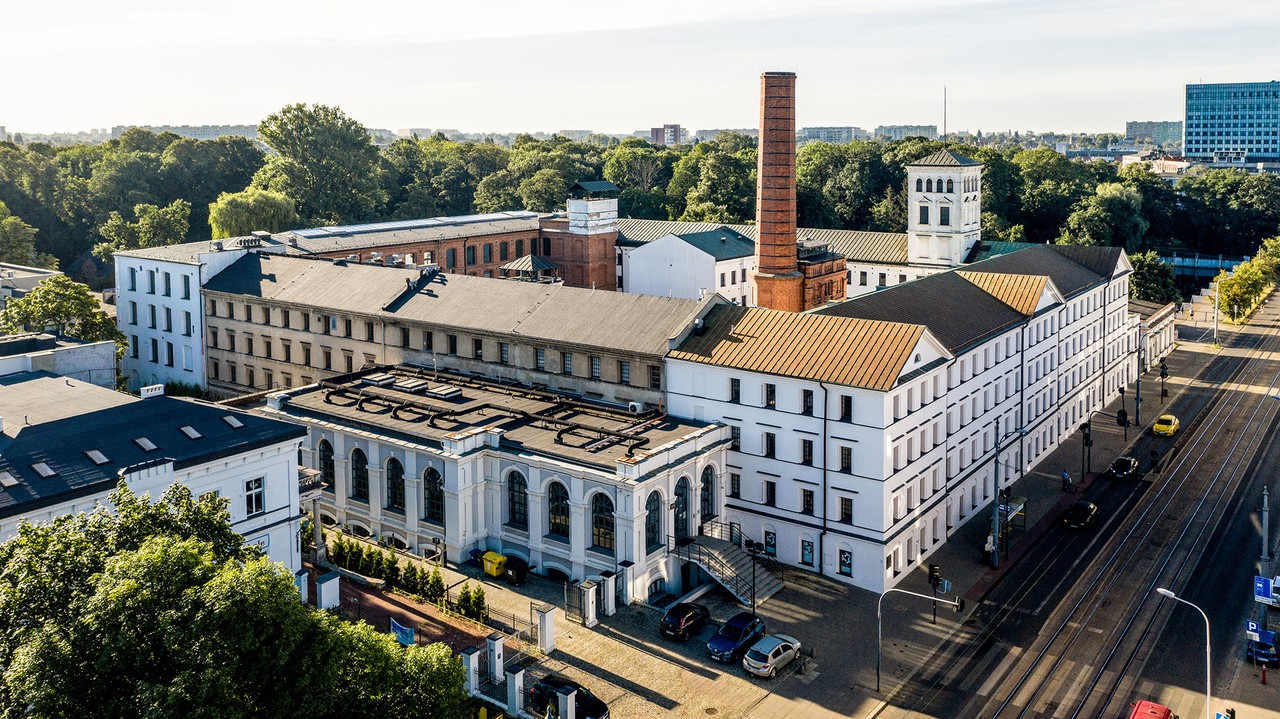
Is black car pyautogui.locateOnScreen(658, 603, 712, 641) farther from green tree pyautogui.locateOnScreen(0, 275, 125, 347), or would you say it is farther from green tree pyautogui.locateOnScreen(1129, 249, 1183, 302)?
green tree pyautogui.locateOnScreen(1129, 249, 1183, 302)

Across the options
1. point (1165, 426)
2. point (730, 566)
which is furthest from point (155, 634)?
point (1165, 426)

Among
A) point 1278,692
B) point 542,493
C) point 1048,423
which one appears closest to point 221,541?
point 542,493

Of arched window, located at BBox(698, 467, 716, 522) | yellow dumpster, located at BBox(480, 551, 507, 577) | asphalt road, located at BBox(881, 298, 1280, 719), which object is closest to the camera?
asphalt road, located at BBox(881, 298, 1280, 719)

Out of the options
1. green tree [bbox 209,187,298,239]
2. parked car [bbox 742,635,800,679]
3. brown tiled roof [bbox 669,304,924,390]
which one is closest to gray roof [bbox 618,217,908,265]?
green tree [bbox 209,187,298,239]

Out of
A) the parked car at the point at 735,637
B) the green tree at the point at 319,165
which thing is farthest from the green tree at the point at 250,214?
the parked car at the point at 735,637

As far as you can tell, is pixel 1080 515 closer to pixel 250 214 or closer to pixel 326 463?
pixel 326 463

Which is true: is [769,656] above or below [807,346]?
below
